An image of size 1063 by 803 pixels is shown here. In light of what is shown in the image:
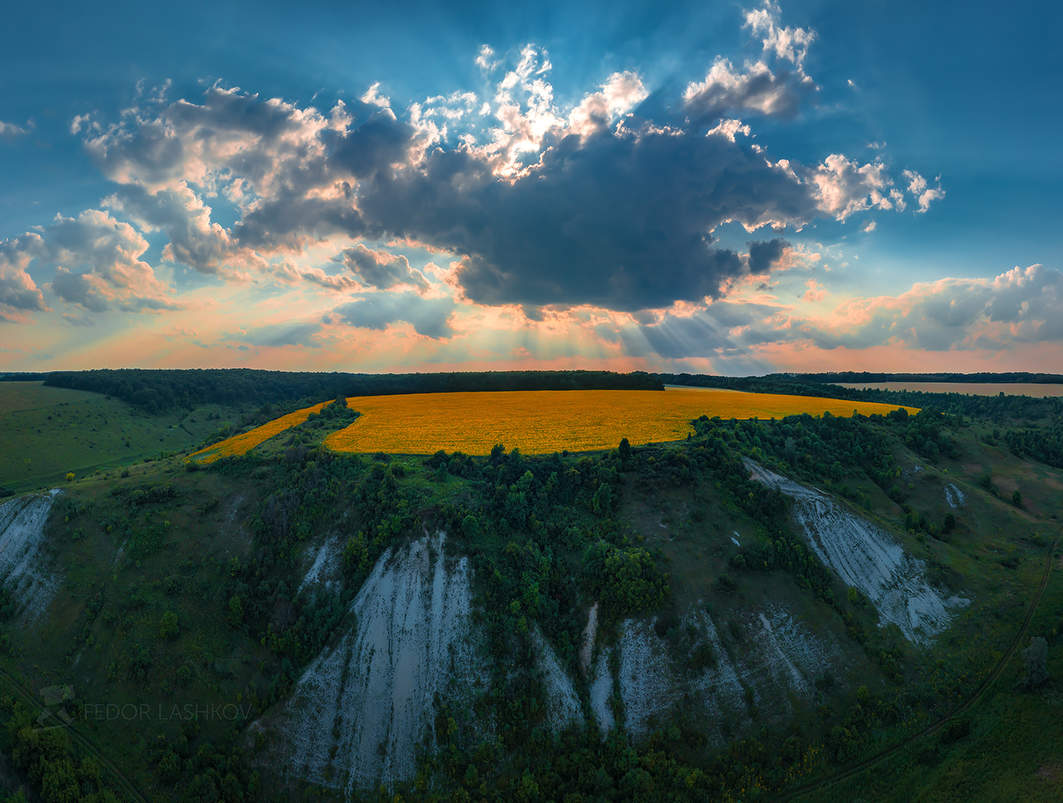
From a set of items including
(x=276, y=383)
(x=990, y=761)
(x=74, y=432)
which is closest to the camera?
(x=990, y=761)

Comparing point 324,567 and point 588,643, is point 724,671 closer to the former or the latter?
point 588,643

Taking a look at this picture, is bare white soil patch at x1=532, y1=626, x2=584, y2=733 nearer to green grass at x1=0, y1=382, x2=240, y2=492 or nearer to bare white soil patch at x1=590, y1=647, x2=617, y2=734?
bare white soil patch at x1=590, y1=647, x2=617, y2=734

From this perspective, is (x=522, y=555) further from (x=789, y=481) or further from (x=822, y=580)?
(x=789, y=481)

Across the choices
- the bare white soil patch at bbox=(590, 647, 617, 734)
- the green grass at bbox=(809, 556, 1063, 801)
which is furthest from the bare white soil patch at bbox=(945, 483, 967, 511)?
the bare white soil patch at bbox=(590, 647, 617, 734)

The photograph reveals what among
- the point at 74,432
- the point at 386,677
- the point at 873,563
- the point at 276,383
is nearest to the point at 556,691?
the point at 386,677

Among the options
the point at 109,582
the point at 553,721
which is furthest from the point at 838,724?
the point at 109,582

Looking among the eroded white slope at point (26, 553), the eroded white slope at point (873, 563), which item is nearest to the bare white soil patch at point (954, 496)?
the eroded white slope at point (873, 563)
